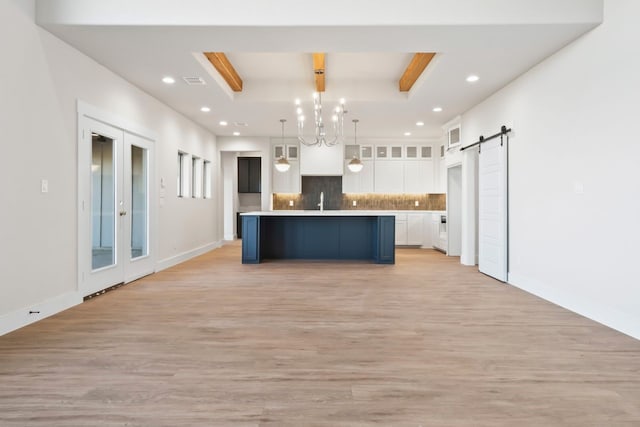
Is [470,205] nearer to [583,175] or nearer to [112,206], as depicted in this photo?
[583,175]

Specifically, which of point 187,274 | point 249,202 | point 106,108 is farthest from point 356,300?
point 249,202

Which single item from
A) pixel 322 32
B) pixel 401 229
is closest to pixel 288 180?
pixel 401 229

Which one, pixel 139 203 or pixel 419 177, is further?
pixel 419 177

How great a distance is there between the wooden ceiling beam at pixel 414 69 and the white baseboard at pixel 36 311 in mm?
4952

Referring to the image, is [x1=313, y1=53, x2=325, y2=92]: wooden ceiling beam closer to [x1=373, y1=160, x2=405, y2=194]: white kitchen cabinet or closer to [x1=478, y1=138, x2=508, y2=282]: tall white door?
[x1=478, y1=138, x2=508, y2=282]: tall white door

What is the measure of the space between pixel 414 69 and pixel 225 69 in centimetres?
264

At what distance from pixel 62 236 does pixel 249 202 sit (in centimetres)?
805

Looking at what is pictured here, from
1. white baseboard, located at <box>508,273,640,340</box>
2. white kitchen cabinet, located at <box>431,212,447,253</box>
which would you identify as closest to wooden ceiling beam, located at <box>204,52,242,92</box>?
white baseboard, located at <box>508,273,640,340</box>

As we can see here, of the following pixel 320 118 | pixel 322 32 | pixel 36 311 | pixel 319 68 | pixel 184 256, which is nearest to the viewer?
pixel 36 311

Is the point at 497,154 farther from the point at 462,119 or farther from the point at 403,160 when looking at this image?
Result: the point at 403,160

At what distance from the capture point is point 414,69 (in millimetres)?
5418

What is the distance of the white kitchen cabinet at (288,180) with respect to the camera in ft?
32.8

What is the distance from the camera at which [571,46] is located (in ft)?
13.1

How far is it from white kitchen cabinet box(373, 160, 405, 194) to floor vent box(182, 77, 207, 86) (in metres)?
5.51
